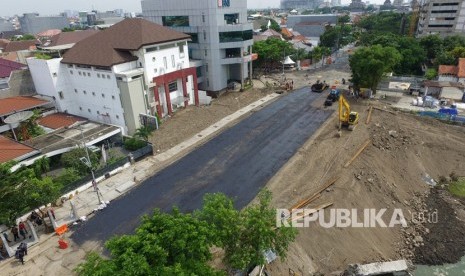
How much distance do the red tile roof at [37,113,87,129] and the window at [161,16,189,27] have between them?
26.3 meters

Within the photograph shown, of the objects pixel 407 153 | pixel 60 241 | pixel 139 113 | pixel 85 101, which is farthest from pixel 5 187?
pixel 407 153

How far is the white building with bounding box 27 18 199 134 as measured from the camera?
133ft

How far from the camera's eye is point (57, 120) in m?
43.2

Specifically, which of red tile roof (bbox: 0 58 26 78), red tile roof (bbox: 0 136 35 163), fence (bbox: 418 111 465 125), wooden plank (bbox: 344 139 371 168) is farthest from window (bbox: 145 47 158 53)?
fence (bbox: 418 111 465 125)

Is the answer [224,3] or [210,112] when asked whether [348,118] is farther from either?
[224,3]

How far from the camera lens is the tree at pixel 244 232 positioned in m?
17.5

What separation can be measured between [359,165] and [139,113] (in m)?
28.9

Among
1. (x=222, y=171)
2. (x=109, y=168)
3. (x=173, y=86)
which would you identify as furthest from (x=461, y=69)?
(x=109, y=168)

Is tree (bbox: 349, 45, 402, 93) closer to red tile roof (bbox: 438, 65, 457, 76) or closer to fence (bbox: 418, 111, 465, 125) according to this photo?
fence (bbox: 418, 111, 465, 125)

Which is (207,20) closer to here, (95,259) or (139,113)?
(139,113)

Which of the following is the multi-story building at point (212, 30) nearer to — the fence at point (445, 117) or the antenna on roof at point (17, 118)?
the antenna on roof at point (17, 118)

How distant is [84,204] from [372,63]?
46.6m

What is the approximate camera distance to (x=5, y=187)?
2248cm

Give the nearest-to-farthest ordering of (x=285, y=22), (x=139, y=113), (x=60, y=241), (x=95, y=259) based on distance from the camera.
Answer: (x=95, y=259) < (x=60, y=241) < (x=139, y=113) < (x=285, y=22)
